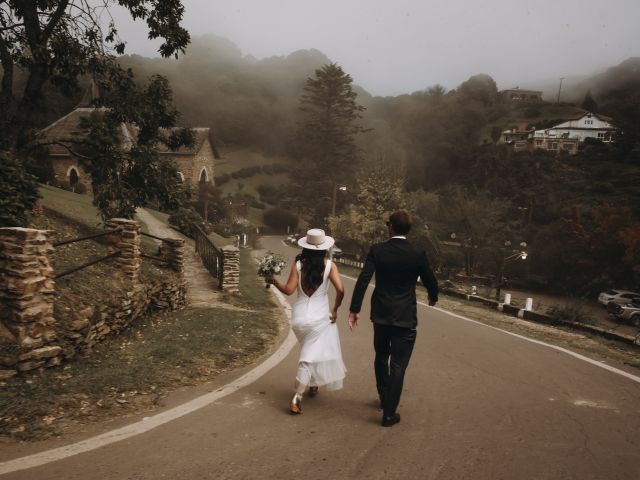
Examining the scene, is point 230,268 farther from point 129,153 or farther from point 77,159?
point 77,159

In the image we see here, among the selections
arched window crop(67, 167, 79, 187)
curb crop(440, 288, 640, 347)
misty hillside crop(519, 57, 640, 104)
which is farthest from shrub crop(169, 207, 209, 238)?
misty hillside crop(519, 57, 640, 104)

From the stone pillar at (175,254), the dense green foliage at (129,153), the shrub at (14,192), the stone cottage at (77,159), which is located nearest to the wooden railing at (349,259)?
the stone cottage at (77,159)

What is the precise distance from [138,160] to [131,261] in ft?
16.1

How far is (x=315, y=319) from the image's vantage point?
14.7ft

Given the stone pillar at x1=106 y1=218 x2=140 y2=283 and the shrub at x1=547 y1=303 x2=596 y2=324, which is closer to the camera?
the stone pillar at x1=106 y1=218 x2=140 y2=283

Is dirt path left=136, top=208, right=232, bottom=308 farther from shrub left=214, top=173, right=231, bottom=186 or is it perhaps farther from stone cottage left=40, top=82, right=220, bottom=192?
shrub left=214, top=173, right=231, bottom=186

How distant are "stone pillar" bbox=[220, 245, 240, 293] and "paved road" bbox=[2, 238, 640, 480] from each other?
6855 millimetres

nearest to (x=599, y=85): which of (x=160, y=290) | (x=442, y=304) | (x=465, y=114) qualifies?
(x=465, y=114)

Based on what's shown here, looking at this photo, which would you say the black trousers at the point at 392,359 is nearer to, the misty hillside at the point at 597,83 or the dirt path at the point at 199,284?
the dirt path at the point at 199,284

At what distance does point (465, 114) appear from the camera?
100062 millimetres

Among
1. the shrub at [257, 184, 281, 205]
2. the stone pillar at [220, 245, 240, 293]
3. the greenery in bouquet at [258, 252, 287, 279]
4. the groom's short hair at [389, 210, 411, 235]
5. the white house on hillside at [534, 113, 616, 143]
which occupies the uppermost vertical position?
the white house on hillside at [534, 113, 616, 143]

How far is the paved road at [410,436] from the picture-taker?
3.31 m

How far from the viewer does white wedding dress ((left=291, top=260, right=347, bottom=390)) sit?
4459mm

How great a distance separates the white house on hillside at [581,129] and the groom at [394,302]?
93.1m
